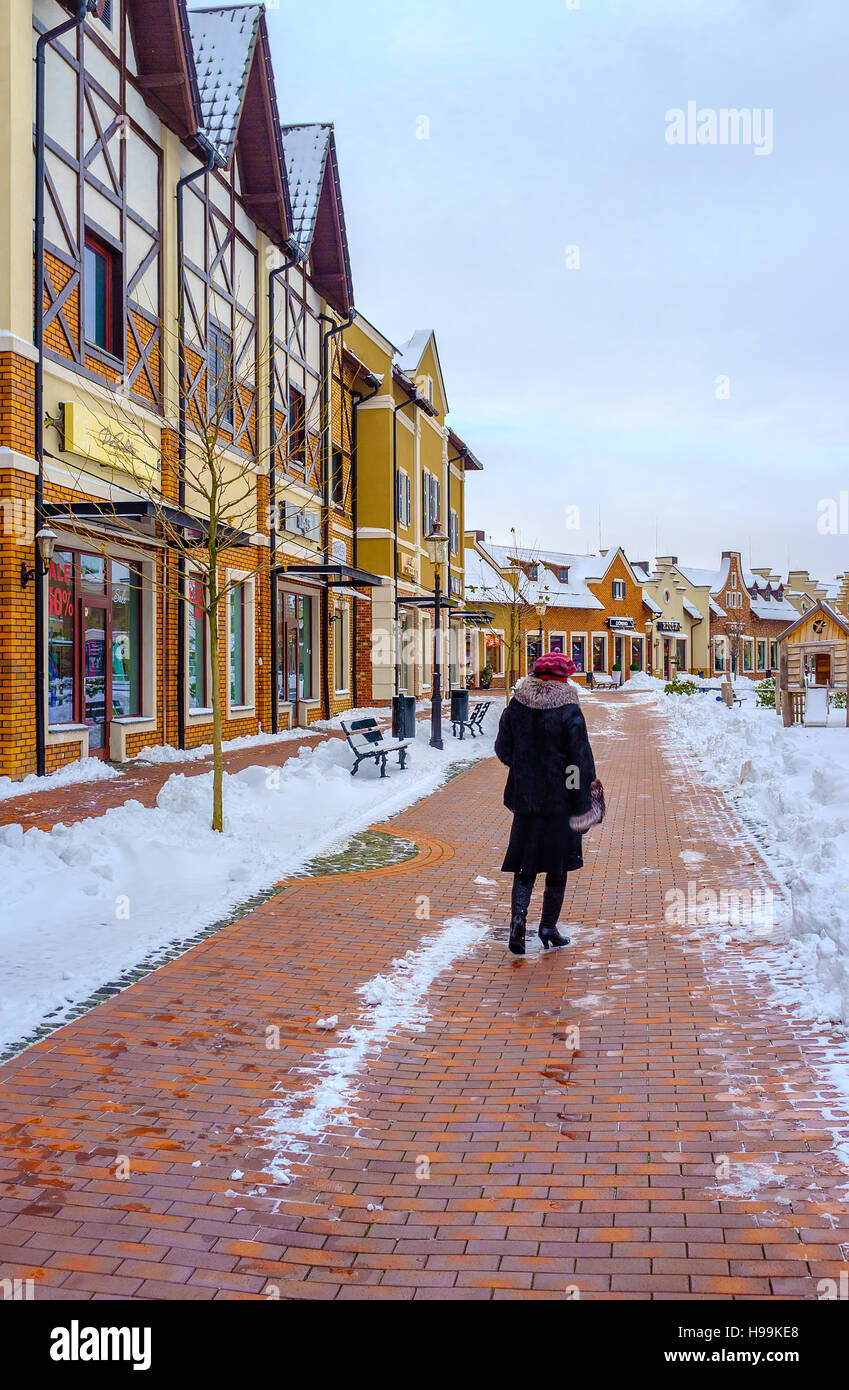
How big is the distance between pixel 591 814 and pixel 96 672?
32.8ft

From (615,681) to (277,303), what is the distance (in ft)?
146

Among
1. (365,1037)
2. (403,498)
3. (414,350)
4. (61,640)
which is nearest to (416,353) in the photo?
(414,350)

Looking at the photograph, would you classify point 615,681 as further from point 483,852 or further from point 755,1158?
point 755,1158

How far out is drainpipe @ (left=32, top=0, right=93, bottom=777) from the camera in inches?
485

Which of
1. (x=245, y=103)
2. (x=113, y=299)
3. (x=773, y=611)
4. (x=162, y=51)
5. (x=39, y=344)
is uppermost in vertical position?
(x=245, y=103)

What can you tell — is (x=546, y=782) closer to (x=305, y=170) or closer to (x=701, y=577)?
(x=305, y=170)

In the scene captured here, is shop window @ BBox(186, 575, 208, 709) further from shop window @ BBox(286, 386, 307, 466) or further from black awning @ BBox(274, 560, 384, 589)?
shop window @ BBox(286, 386, 307, 466)

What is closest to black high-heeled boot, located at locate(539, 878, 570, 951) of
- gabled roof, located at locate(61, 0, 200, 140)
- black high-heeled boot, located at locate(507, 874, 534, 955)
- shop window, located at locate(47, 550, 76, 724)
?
black high-heeled boot, located at locate(507, 874, 534, 955)

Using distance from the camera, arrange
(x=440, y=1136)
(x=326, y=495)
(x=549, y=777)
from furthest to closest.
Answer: (x=326, y=495) < (x=549, y=777) < (x=440, y=1136)

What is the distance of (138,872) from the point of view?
A: 7703 millimetres

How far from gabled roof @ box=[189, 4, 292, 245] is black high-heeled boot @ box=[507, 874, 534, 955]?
585 inches

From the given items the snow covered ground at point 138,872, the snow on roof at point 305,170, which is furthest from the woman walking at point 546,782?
the snow on roof at point 305,170

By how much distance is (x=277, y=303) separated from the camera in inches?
836
